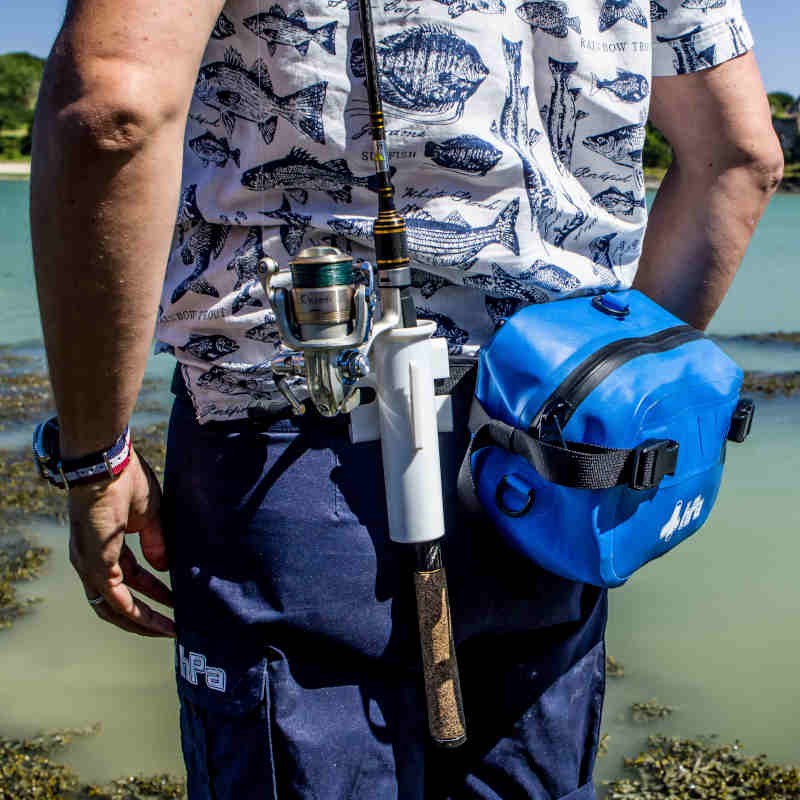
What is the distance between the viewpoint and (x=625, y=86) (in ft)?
5.06

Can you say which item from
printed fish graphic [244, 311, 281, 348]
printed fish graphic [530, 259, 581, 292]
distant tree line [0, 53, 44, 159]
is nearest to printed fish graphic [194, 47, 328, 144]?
printed fish graphic [244, 311, 281, 348]

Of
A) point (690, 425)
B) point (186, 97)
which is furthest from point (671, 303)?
point (186, 97)

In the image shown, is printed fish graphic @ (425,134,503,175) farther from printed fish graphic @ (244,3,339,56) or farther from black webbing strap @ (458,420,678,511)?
black webbing strap @ (458,420,678,511)

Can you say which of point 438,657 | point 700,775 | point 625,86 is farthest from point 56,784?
point 625,86

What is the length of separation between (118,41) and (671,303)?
1128 mm

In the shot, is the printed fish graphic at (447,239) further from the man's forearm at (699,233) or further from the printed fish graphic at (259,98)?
the man's forearm at (699,233)

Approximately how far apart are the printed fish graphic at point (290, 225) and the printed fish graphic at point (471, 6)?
32 centimetres

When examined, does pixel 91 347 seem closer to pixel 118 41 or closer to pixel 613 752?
pixel 118 41

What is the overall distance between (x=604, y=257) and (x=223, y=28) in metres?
0.65

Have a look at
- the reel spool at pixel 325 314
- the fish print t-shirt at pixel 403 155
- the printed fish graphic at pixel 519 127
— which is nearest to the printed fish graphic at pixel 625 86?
the fish print t-shirt at pixel 403 155

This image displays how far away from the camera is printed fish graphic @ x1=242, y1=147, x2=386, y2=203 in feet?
4.36

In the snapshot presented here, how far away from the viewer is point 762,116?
5.86 ft

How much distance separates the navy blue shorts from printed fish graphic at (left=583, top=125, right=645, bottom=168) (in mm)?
441

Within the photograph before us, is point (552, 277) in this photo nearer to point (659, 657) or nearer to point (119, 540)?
point (119, 540)
